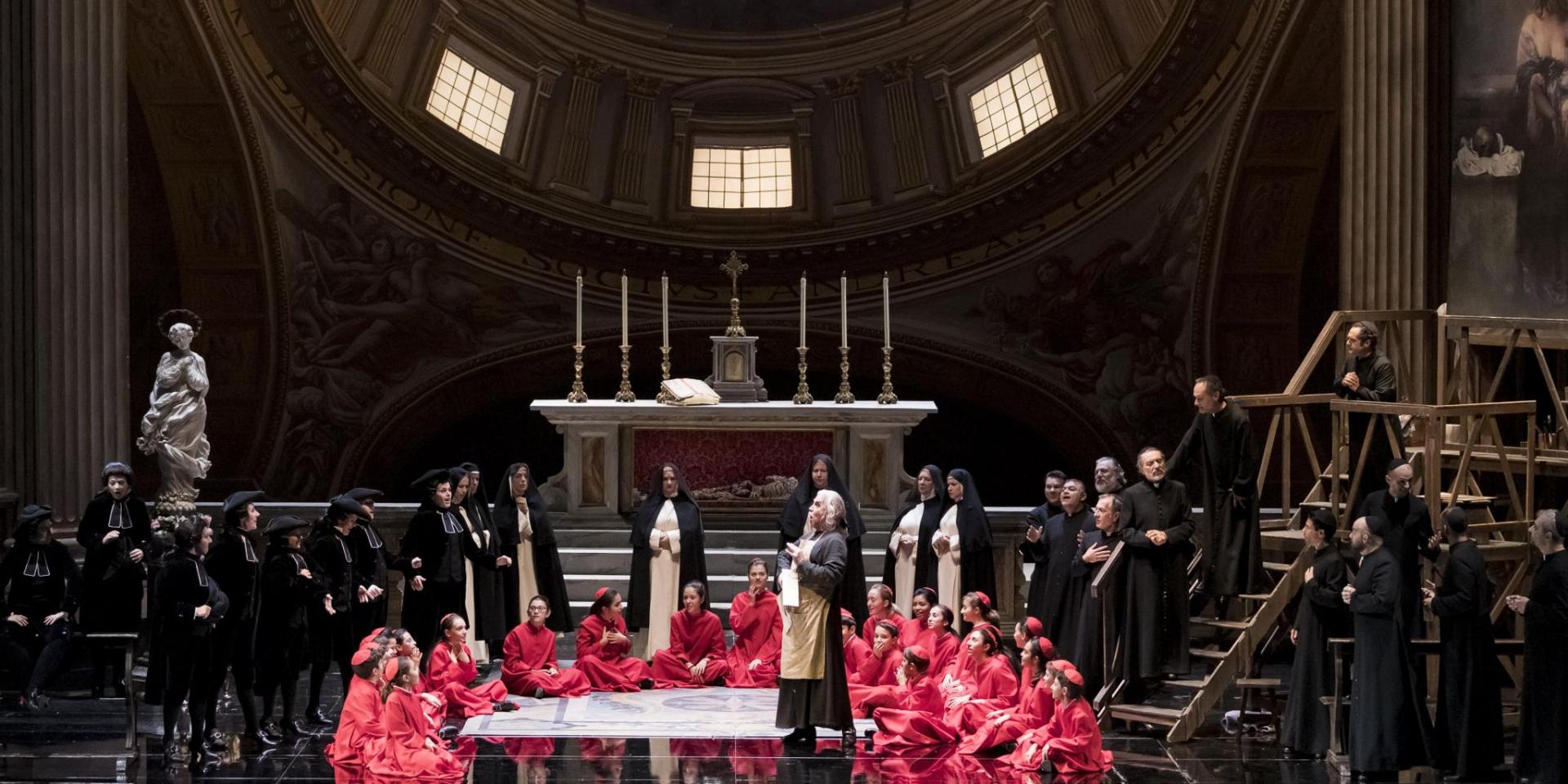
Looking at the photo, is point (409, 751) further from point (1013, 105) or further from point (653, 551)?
point (1013, 105)

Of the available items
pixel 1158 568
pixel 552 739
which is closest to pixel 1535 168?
pixel 1158 568

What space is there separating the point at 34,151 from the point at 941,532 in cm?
672

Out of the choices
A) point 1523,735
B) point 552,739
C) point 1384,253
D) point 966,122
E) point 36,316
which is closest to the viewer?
point 1523,735

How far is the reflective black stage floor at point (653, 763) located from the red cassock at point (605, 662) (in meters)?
1.56

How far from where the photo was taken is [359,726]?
9398 mm

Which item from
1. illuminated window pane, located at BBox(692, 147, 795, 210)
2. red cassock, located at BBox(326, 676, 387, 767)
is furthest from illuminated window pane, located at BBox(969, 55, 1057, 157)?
red cassock, located at BBox(326, 676, 387, 767)

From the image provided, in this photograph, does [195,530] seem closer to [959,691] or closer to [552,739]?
[552,739]

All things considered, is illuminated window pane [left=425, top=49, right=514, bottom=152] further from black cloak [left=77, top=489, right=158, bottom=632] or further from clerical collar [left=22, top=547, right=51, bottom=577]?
clerical collar [left=22, top=547, right=51, bottom=577]

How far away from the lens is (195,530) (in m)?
9.56

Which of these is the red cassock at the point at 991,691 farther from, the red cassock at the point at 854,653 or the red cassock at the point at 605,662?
the red cassock at the point at 605,662

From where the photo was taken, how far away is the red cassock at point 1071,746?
938 centimetres

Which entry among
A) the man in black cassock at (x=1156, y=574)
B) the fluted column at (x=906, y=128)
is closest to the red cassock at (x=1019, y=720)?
the man in black cassock at (x=1156, y=574)

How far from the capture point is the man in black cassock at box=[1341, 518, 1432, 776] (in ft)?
29.8

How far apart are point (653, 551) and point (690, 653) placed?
843 mm
